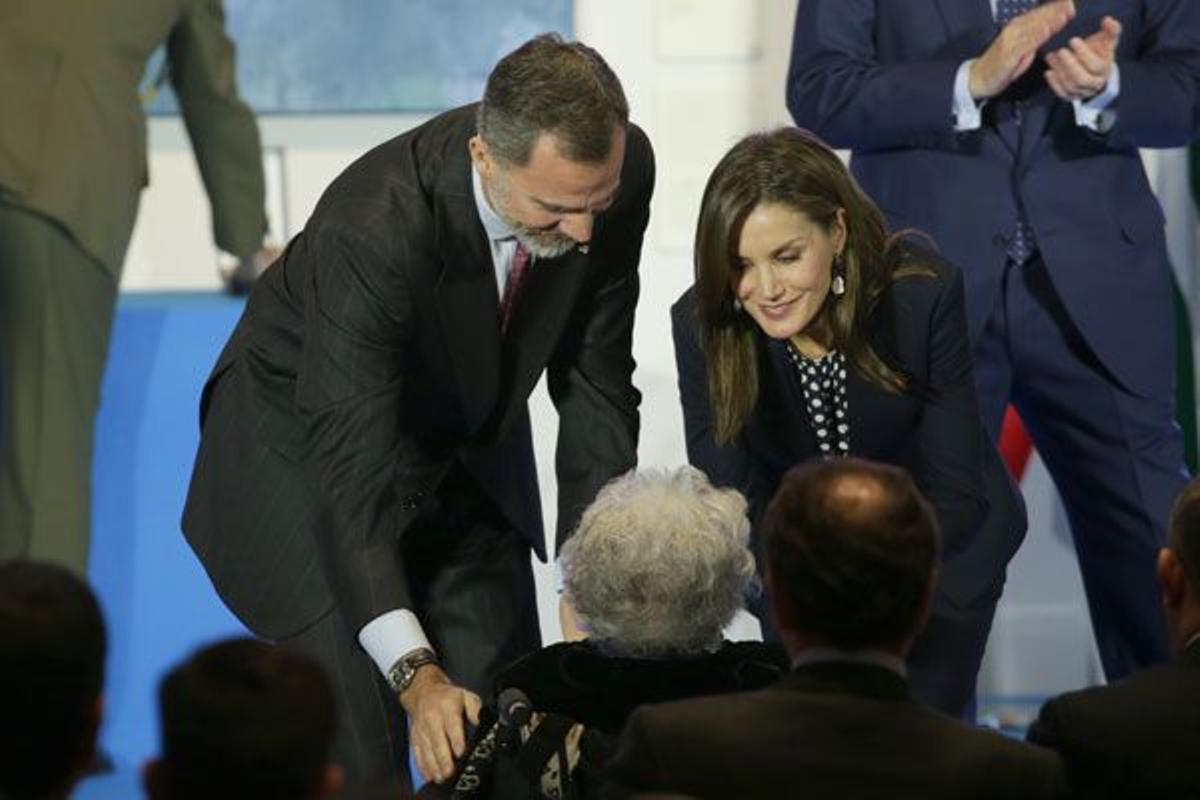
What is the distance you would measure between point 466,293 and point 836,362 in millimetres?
571

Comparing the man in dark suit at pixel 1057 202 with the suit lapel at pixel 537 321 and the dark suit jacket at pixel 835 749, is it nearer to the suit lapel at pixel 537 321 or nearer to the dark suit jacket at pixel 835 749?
the suit lapel at pixel 537 321

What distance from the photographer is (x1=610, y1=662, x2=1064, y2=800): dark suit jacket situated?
2.46 metres

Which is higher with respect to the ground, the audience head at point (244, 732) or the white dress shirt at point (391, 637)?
the audience head at point (244, 732)

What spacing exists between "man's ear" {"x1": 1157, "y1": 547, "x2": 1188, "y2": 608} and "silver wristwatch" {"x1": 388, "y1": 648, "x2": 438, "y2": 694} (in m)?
0.91

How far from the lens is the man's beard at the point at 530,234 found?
3.44 metres

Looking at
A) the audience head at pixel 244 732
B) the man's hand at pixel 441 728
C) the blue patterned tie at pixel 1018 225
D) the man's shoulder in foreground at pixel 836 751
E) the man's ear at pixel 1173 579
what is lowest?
the man's hand at pixel 441 728

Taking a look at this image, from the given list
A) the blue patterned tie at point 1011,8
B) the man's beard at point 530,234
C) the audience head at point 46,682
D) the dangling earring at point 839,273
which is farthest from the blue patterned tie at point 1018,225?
the audience head at point 46,682

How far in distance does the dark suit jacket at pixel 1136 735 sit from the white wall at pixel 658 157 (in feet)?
9.33

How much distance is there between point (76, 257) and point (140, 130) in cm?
29

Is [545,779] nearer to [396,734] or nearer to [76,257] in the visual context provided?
[396,734]

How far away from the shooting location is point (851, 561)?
8.21 feet

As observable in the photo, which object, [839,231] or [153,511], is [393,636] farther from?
[153,511]

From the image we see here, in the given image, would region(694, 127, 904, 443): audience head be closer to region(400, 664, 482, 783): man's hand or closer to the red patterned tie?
the red patterned tie

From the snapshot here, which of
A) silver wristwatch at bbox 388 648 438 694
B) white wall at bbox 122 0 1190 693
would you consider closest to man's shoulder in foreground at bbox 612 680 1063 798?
silver wristwatch at bbox 388 648 438 694
